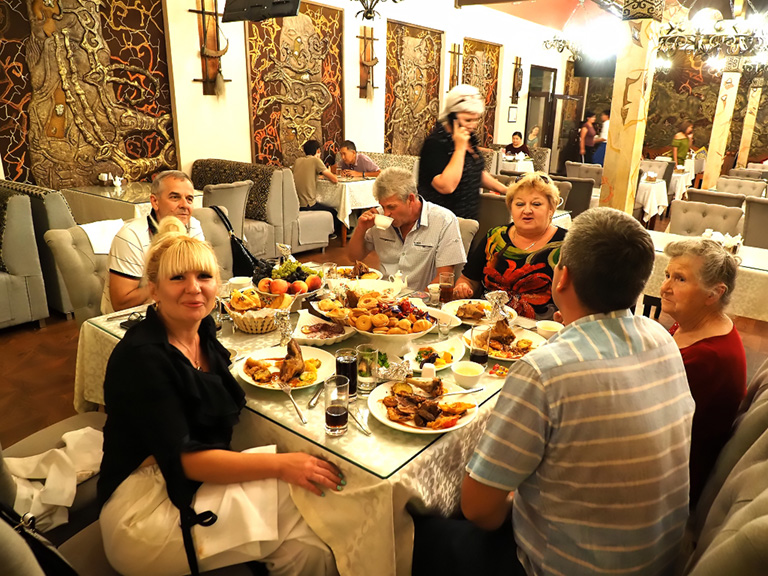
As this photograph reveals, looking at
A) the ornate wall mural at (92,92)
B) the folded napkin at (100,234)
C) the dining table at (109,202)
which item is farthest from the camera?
the ornate wall mural at (92,92)

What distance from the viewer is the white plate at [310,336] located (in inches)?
74.4

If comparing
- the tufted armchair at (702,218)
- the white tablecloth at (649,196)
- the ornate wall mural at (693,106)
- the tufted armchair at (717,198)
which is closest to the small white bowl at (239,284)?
→ the tufted armchair at (702,218)

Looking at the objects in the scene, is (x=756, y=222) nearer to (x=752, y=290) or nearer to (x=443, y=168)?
(x=752, y=290)

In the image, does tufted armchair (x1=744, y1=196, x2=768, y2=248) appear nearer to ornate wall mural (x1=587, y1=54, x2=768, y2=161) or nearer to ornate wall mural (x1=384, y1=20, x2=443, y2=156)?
ornate wall mural (x1=384, y1=20, x2=443, y2=156)

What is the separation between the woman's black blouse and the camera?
136 centimetres

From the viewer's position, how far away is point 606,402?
107 centimetres

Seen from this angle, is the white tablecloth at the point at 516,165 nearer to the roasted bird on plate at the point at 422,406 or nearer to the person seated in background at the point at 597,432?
the roasted bird on plate at the point at 422,406

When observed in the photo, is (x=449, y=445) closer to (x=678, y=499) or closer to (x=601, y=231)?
(x=678, y=499)

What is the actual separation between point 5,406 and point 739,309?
4.23 metres

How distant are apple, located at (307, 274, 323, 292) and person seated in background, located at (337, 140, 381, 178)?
4.60m

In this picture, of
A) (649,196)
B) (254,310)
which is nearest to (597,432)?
(254,310)

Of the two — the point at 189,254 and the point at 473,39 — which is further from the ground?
the point at 473,39

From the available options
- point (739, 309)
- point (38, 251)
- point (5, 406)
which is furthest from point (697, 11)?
point (5, 406)

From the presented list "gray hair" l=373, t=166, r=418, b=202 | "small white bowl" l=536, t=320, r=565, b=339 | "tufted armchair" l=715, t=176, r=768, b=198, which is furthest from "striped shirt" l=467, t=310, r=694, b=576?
"tufted armchair" l=715, t=176, r=768, b=198
